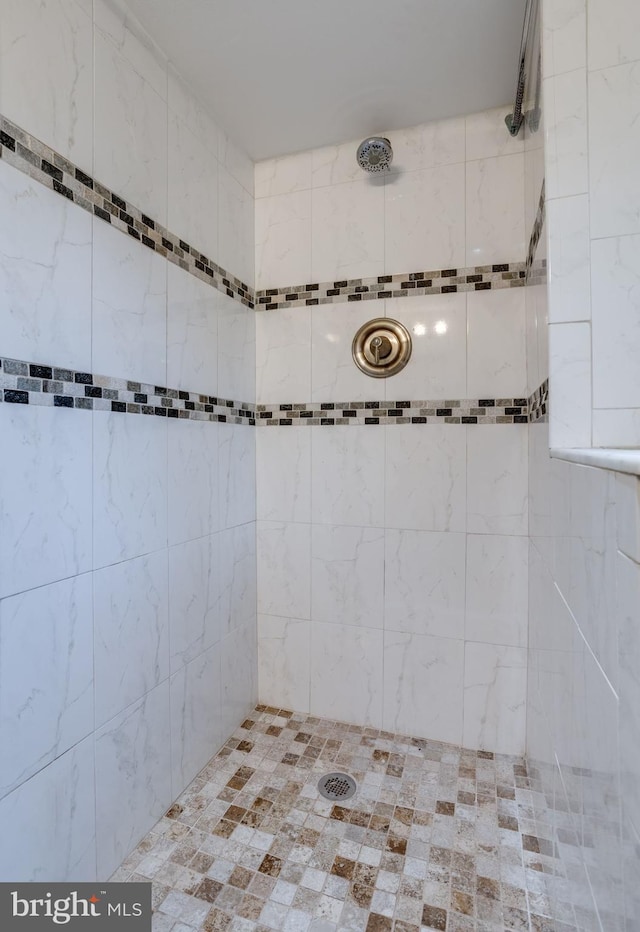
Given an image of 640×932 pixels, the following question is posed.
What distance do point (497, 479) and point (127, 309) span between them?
1503 millimetres

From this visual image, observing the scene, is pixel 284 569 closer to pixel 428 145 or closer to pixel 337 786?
pixel 337 786

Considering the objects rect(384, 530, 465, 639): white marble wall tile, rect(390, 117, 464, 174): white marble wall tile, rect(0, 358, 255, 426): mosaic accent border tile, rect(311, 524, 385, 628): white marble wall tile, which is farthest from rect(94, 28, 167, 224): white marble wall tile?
rect(384, 530, 465, 639): white marble wall tile

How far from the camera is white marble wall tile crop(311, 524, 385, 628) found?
2.03 m

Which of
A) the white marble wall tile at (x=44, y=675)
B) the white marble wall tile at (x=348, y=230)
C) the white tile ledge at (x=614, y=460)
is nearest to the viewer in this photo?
the white tile ledge at (x=614, y=460)

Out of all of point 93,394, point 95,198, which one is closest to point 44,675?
point 93,394

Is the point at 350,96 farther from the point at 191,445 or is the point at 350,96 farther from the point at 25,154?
the point at 191,445

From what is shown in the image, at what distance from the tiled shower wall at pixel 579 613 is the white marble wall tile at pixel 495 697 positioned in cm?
20

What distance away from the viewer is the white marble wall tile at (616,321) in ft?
3.76

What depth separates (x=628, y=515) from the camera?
24.4 inches

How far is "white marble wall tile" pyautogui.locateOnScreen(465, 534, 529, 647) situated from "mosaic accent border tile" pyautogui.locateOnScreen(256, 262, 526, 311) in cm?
104

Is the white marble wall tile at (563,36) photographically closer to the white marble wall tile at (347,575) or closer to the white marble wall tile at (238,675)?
the white marble wall tile at (347,575)

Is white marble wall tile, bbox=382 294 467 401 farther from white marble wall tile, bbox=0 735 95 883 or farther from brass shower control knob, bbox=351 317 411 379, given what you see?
white marble wall tile, bbox=0 735 95 883

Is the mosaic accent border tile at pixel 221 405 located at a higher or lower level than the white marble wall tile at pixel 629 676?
higher

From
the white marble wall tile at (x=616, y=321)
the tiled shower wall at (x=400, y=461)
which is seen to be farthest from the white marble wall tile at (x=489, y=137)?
the white marble wall tile at (x=616, y=321)
